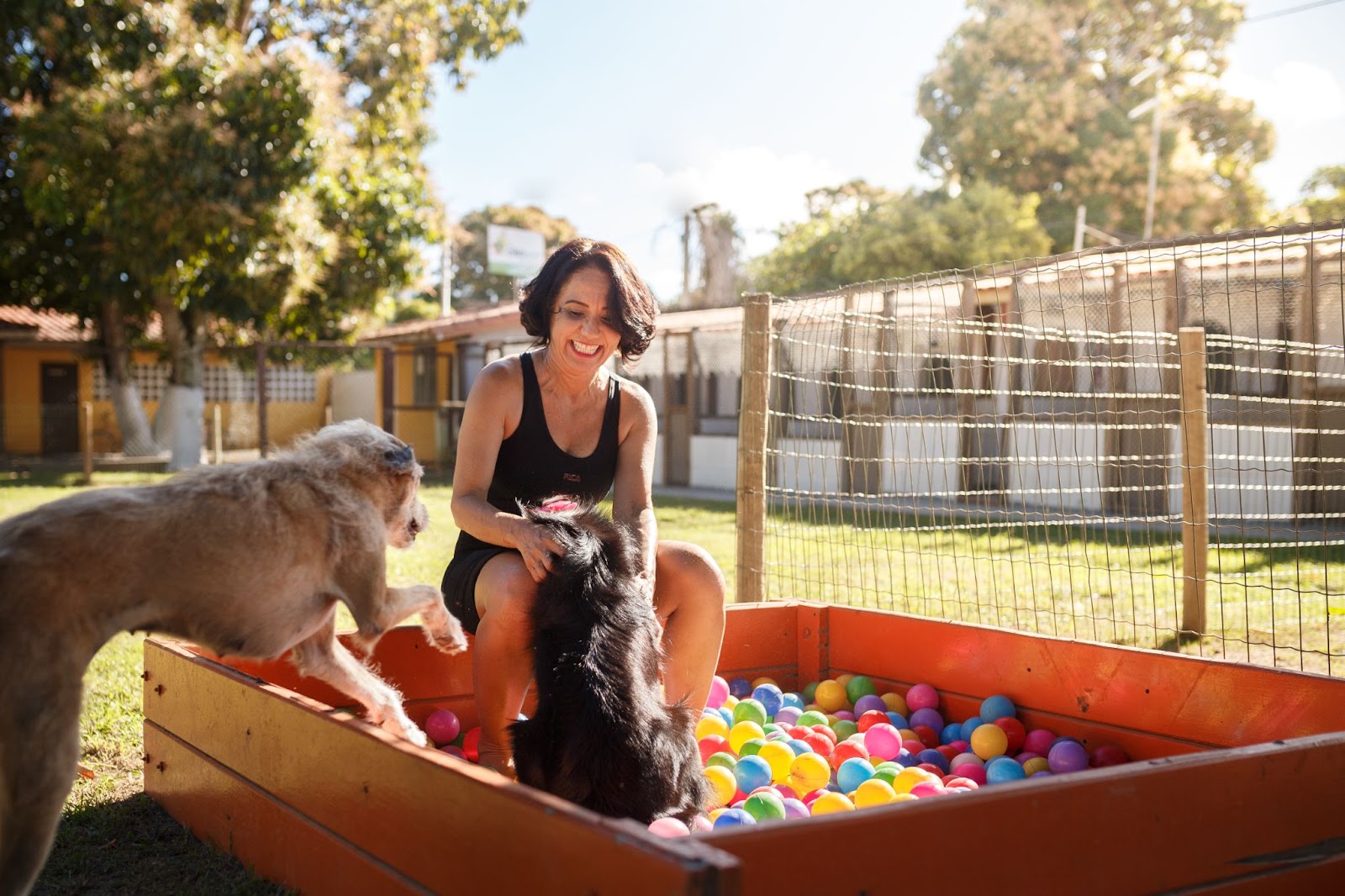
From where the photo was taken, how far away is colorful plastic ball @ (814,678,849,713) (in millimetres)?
4012

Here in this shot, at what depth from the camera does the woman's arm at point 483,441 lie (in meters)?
2.93

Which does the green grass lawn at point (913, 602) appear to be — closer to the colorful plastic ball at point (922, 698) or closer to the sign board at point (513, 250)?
the colorful plastic ball at point (922, 698)

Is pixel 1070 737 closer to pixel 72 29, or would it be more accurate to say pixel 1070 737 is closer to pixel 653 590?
pixel 653 590

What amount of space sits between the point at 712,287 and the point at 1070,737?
26723 millimetres

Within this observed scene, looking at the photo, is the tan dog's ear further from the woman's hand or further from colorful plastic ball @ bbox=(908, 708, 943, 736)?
colorful plastic ball @ bbox=(908, 708, 943, 736)

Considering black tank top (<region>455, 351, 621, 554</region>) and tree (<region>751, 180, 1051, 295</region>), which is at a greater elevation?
tree (<region>751, 180, 1051, 295</region>)

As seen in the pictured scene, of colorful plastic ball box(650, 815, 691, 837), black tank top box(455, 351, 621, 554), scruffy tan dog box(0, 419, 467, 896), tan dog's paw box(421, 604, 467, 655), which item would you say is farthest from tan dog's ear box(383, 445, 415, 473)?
colorful plastic ball box(650, 815, 691, 837)

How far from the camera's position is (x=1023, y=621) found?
5.78m

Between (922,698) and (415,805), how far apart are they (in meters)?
2.34

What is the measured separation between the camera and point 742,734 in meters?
3.53

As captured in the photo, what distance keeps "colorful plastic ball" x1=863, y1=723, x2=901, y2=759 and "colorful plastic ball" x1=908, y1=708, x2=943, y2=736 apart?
255 mm

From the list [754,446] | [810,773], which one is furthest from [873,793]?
[754,446]

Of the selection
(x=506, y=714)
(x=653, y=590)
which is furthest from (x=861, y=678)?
(x=506, y=714)

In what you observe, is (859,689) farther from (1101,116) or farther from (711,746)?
(1101,116)
